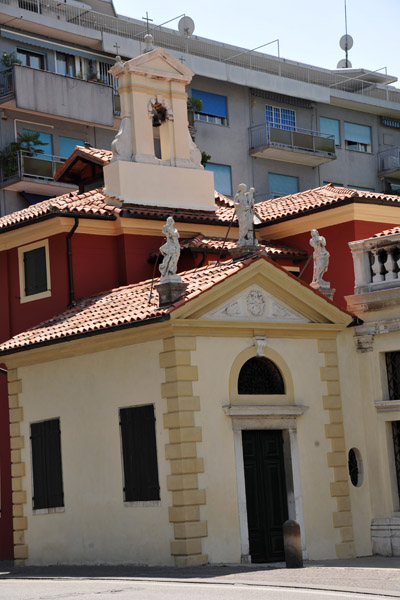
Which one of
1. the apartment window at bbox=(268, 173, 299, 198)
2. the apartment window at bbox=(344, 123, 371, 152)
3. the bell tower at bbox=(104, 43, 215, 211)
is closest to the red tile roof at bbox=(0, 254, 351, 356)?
the bell tower at bbox=(104, 43, 215, 211)

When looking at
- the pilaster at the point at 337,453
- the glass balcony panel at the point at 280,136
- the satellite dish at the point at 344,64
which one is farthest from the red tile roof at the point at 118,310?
the satellite dish at the point at 344,64

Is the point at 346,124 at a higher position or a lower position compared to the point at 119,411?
higher

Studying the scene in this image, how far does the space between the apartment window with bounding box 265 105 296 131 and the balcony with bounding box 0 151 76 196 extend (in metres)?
10.2

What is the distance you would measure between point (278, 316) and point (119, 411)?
3.40m

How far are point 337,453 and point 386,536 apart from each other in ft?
5.93

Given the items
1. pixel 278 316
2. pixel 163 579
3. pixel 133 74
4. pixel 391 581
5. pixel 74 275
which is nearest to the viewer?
pixel 391 581

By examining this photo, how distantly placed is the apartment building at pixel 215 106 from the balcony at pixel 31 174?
0.04 metres

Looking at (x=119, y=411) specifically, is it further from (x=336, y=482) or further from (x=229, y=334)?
(x=336, y=482)

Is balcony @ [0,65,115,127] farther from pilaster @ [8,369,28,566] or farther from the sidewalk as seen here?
the sidewalk

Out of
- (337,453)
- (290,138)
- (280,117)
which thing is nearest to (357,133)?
(280,117)

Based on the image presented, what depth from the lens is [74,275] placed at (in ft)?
88.3

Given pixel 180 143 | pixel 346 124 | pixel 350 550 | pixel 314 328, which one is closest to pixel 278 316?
pixel 314 328

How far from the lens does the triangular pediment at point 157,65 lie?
28.7 meters

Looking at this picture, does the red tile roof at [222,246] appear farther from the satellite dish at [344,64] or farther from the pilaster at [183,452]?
the satellite dish at [344,64]
